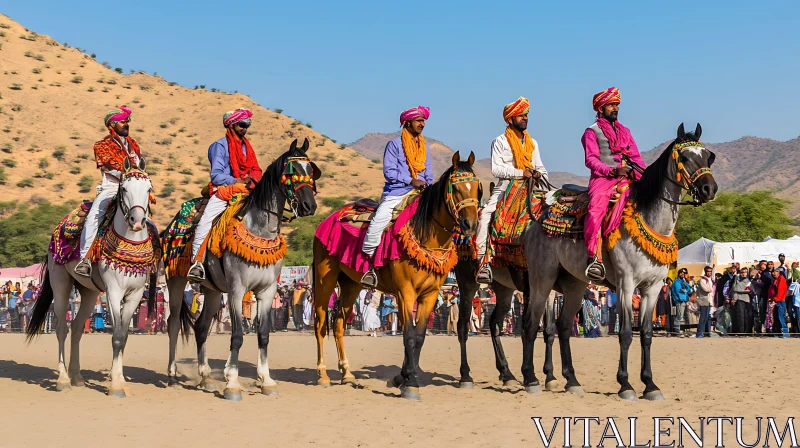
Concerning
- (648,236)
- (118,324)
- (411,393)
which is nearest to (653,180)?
(648,236)

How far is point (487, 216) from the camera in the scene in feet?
43.9

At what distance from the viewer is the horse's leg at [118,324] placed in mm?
12438

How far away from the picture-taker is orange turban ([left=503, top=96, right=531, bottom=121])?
13617 millimetres

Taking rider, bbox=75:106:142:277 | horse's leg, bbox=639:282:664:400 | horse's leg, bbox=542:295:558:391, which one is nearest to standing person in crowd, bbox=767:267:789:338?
horse's leg, bbox=542:295:558:391

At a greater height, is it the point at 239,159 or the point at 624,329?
the point at 239,159

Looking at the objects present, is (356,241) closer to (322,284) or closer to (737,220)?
(322,284)

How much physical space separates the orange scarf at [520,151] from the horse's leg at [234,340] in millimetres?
4110

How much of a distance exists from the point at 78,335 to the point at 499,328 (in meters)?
5.99

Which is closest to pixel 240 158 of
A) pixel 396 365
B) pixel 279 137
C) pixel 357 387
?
pixel 357 387

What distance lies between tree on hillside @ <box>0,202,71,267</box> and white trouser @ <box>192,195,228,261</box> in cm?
4826

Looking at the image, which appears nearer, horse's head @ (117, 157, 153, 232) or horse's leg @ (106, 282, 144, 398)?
horse's head @ (117, 157, 153, 232)

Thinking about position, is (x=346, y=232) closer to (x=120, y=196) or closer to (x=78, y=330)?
(x=120, y=196)

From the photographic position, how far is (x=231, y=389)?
1201 centimetres

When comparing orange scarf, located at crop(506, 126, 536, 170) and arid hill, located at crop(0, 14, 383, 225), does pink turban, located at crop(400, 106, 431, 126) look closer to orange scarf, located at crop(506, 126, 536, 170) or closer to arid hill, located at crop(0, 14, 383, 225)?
orange scarf, located at crop(506, 126, 536, 170)
